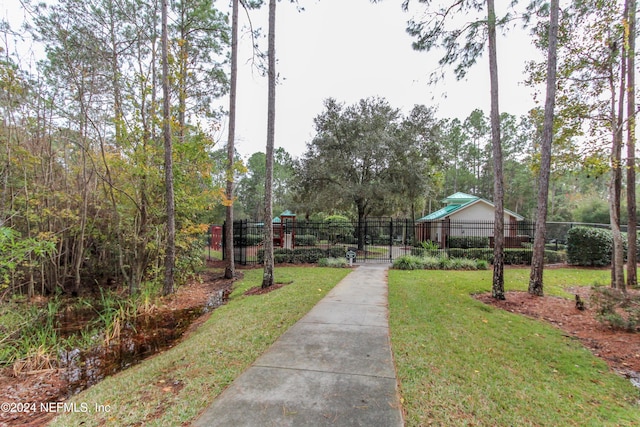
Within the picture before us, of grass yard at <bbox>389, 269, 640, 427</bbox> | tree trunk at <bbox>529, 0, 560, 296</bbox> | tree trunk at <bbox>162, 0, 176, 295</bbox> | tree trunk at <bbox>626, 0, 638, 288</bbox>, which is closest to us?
grass yard at <bbox>389, 269, 640, 427</bbox>

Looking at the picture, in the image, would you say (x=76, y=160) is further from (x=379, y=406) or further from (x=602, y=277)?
(x=602, y=277)

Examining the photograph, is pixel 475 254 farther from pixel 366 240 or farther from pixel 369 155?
pixel 369 155

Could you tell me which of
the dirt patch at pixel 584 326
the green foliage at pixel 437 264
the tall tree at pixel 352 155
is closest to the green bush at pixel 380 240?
the tall tree at pixel 352 155

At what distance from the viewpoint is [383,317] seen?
4.66 meters

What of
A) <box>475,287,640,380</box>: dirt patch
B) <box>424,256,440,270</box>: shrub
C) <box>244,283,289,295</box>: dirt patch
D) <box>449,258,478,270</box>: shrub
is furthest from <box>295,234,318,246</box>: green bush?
<box>475,287,640,380</box>: dirt patch

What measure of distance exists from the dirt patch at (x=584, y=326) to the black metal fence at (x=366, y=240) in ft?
15.6

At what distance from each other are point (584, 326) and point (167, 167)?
8.45 metres

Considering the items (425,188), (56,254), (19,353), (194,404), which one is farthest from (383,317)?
(425,188)

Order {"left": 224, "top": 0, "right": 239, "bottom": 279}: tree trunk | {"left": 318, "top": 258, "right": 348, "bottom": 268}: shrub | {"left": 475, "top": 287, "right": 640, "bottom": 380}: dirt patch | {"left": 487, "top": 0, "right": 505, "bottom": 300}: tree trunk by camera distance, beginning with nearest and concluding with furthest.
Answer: {"left": 475, "top": 287, "right": 640, "bottom": 380}: dirt patch, {"left": 487, "top": 0, "right": 505, "bottom": 300}: tree trunk, {"left": 224, "top": 0, "right": 239, "bottom": 279}: tree trunk, {"left": 318, "top": 258, "right": 348, "bottom": 268}: shrub

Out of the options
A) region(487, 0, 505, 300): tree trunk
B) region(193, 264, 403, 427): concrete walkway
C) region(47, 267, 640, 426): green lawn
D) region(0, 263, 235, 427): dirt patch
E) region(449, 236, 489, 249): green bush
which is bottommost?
region(0, 263, 235, 427): dirt patch

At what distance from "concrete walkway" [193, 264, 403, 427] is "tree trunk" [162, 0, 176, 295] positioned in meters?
4.03

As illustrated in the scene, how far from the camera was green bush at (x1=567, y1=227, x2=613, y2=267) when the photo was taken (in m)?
10.0

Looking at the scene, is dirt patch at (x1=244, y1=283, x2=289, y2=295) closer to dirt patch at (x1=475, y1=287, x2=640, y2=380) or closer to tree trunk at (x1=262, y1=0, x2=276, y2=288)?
tree trunk at (x1=262, y1=0, x2=276, y2=288)

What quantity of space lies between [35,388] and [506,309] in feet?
24.1
